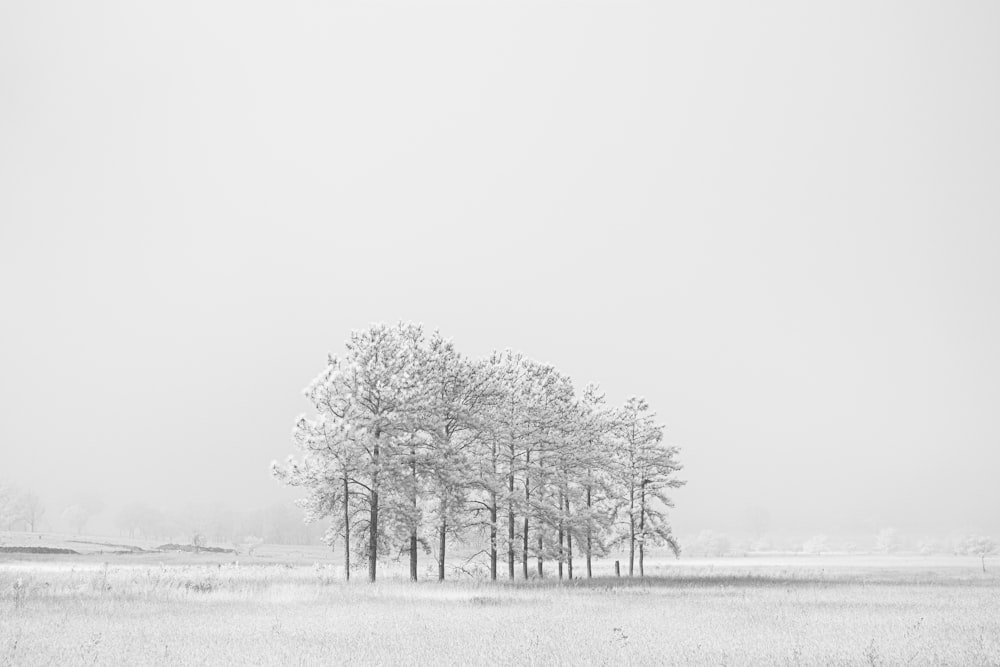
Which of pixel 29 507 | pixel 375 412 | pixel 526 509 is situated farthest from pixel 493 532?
pixel 29 507

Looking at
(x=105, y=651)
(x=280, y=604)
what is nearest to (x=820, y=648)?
(x=105, y=651)

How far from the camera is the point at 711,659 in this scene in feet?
48.6

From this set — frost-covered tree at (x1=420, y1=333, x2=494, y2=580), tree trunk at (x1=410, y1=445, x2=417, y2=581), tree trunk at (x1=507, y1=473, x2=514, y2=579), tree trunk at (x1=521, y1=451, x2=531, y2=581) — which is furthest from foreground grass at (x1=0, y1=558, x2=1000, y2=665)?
tree trunk at (x1=521, y1=451, x2=531, y2=581)

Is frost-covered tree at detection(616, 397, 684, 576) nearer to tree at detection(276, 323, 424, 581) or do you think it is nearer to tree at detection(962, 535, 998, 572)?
tree at detection(276, 323, 424, 581)

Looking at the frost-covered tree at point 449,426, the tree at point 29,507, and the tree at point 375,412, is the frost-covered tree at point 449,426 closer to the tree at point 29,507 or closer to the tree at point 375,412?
the tree at point 375,412

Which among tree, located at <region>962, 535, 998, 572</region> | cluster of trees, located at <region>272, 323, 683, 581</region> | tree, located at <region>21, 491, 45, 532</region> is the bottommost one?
tree, located at <region>962, 535, 998, 572</region>

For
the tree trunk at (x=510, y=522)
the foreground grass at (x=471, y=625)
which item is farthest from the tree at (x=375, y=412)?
the tree trunk at (x=510, y=522)

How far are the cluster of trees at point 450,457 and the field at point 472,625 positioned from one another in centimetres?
420

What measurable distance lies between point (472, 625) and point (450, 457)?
1852 cm

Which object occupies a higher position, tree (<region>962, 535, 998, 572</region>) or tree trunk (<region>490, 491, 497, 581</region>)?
tree trunk (<region>490, 491, 497, 581</region>)

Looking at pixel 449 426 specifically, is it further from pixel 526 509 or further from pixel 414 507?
pixel 526 509

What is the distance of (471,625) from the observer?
67.4 feet

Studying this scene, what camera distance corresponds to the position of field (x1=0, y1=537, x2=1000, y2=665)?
15102 mm

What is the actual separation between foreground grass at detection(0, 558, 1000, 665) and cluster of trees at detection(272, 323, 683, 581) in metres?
4.41
